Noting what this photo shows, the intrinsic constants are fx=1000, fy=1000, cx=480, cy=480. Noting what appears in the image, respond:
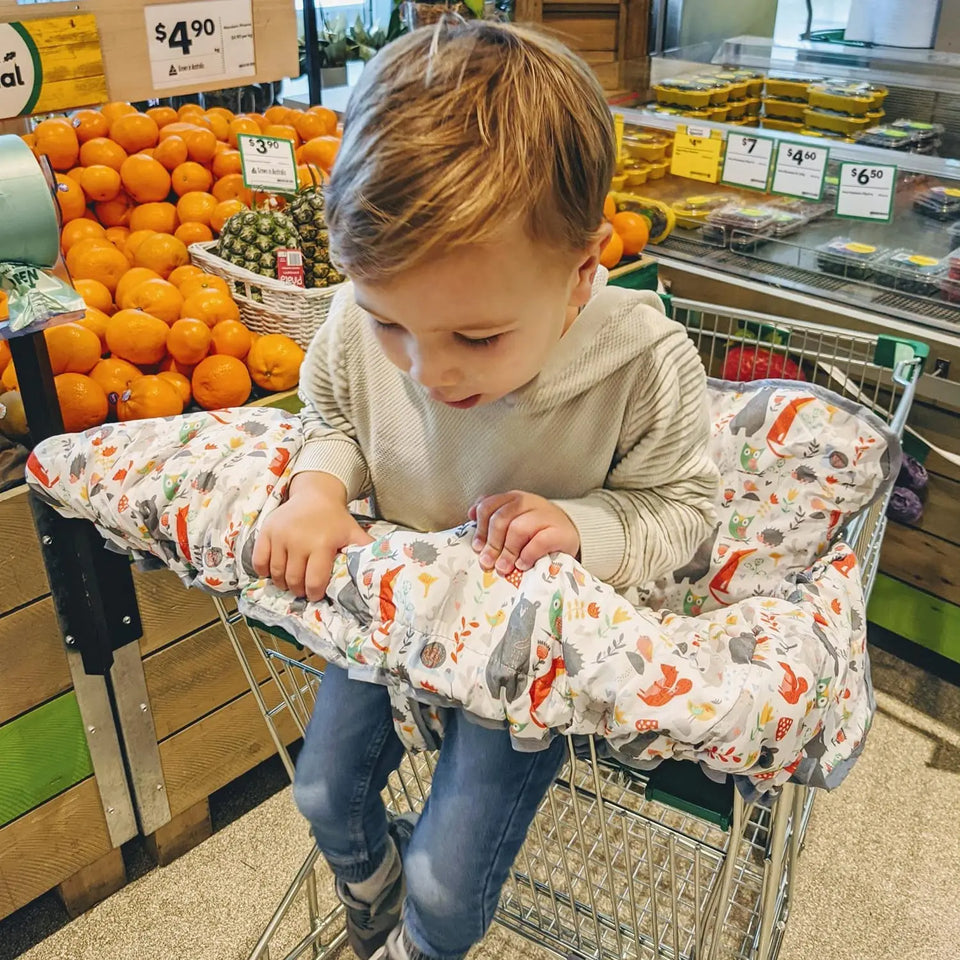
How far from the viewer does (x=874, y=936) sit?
5.10ft

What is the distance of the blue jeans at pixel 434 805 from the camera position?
3.20 feet

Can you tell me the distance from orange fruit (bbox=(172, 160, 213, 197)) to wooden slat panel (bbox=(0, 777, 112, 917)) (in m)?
1.10

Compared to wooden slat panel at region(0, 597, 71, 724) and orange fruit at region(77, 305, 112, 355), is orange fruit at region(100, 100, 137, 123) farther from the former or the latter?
wooden slat panel at region(0, 597, 71, 724)

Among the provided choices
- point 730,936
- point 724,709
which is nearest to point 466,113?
point 724,709

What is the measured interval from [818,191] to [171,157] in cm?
123

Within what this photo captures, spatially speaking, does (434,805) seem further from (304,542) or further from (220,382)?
(220,382)

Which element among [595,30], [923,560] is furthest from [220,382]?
[595,30]

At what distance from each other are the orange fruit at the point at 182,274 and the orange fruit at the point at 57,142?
348 mm

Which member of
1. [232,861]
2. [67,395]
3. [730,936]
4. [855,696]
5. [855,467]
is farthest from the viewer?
[232,861]

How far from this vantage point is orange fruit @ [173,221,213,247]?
1843mm

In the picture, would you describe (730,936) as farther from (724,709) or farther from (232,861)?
(724,709)

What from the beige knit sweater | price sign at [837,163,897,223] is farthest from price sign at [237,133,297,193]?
price sign at [837,163,897,223]

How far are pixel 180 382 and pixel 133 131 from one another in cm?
66

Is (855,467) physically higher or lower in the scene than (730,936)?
higher
